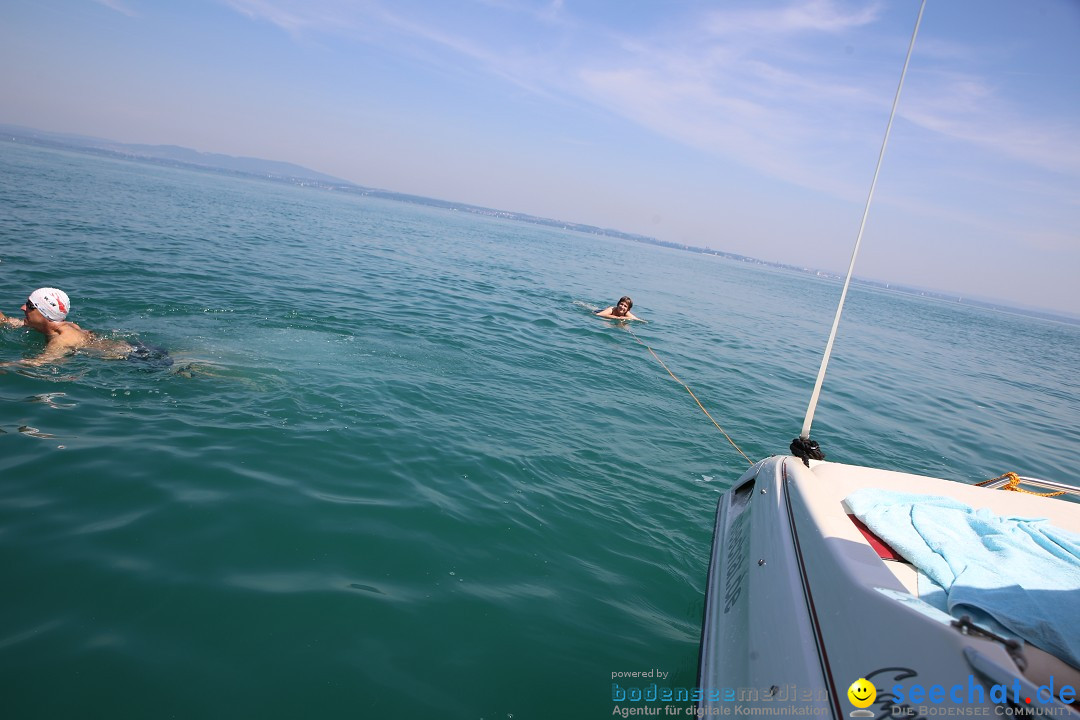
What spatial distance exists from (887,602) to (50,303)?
868cm

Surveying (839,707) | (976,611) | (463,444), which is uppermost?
(976,611)

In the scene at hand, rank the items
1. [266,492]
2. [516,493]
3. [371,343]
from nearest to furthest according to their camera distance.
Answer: [266,492]
[516,493]
[371,343]

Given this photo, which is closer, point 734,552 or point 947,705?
point 947,705

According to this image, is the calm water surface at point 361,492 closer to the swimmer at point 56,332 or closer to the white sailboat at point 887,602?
the swimmer at point 56,332

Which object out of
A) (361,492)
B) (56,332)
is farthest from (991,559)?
(56,332)

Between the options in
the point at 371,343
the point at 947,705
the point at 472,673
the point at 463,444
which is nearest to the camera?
the point at 947,705

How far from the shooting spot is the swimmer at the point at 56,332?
6230mm

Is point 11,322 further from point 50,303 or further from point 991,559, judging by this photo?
point 991,559

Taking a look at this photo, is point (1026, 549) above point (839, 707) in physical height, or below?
above

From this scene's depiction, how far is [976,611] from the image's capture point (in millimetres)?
2160

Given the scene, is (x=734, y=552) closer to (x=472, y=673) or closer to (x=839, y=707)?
(x=839, y=707)

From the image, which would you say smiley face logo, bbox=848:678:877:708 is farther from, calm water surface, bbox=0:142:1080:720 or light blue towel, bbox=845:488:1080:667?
calm water surface, bbox=0:142:1080:720

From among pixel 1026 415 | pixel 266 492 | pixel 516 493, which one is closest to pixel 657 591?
pixel 516 493

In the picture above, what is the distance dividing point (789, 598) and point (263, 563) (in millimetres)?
3378
